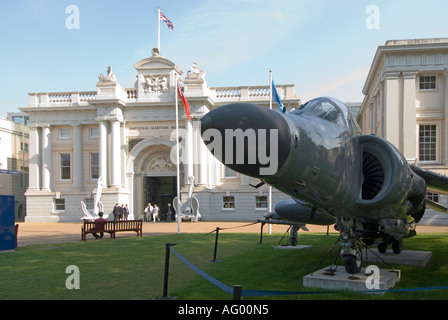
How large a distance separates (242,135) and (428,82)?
32.8 meters

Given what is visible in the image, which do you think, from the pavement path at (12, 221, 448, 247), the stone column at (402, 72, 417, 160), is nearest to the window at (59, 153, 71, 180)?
the pavement path at (12, 221, 448, 247)

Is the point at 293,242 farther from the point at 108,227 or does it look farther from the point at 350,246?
the point at 108,227

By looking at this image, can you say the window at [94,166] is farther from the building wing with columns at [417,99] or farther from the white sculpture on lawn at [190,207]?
the building wing with columns at [417,99]

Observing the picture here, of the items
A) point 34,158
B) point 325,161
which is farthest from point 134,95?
point 325,161

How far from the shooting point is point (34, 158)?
1531 inches

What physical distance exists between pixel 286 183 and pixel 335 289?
286 centimetres

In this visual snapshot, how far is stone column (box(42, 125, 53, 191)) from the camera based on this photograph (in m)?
38.8

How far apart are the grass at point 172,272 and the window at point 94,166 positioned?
77.7 ft

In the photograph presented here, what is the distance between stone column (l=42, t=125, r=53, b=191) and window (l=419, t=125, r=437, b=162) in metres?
32.8

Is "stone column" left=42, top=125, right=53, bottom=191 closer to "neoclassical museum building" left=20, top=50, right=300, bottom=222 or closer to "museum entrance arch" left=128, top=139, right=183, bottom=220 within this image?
"neoclassical museum building" left=20, top=50, right=300, bottom=222

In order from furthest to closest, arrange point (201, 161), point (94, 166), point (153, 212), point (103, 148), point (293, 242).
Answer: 1. point (94, 166)
2. point (103, 148)
3. point (153, 212)
4. point (201, 161)
5. point (293, 242)

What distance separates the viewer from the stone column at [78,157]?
38500 millimetres
